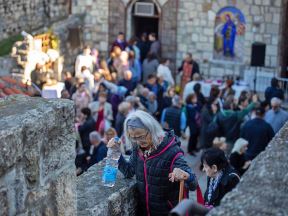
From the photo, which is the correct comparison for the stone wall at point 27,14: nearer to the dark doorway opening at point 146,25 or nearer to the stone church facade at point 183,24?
the stone church facade at point 183,24

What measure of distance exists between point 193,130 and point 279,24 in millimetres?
5793

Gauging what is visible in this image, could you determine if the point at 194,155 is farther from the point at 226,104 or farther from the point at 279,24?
the point at 279,24

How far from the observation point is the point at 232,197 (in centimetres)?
309

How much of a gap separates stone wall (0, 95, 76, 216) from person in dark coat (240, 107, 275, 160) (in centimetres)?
657

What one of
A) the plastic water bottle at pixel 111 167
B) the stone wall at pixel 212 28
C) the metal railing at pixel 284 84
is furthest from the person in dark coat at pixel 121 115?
the stone wall at pixel 212 28

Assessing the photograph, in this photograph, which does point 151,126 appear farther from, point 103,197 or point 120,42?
point 120,42

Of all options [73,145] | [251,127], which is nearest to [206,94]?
[251,127]

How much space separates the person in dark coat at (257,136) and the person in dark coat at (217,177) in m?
4.65

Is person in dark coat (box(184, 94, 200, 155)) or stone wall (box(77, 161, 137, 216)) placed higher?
stone wall (box(77, 161, 137, 216))

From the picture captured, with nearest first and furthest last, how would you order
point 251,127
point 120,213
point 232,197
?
point 232,197 < point 120,213 < point 251,127

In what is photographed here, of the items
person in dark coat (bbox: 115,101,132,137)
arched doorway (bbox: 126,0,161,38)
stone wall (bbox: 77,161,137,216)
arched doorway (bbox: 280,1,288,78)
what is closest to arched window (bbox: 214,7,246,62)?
arched doorway (bbox: 280,1,288,78)

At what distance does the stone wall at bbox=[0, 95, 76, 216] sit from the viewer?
3.26 m

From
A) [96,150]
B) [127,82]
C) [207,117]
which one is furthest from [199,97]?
[96,150]

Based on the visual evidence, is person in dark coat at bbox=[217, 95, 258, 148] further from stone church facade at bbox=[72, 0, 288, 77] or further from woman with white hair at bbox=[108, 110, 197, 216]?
woman with white hair at bbox=[108, 110, 197, 216]
